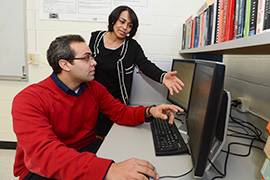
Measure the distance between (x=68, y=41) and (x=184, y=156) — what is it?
844 mm

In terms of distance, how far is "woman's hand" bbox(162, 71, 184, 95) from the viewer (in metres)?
1.59

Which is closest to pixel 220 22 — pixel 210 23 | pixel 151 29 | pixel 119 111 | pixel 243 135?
pixel 210 23

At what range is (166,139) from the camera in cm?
117

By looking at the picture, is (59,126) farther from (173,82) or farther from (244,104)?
(244,104)

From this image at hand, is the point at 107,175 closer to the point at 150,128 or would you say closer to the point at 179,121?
the point at 150,128

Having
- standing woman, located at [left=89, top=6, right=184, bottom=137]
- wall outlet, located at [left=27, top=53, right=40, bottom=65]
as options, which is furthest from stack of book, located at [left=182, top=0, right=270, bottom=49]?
wall outlet, located at [left=27, top=53, right=40, bottom=65]

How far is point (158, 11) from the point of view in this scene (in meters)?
2.30

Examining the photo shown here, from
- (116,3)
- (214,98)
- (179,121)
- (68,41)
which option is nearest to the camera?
(214,98)

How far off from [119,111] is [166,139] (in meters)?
0.42

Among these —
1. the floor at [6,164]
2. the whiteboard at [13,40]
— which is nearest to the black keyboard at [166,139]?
the floor at [6,164]

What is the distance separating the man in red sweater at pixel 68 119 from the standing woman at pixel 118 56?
443mm

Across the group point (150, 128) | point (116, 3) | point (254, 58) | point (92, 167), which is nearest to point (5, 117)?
point (116, 3)

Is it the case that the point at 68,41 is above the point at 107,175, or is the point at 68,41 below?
above

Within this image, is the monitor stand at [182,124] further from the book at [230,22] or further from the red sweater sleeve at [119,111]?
the book at [230,22]
